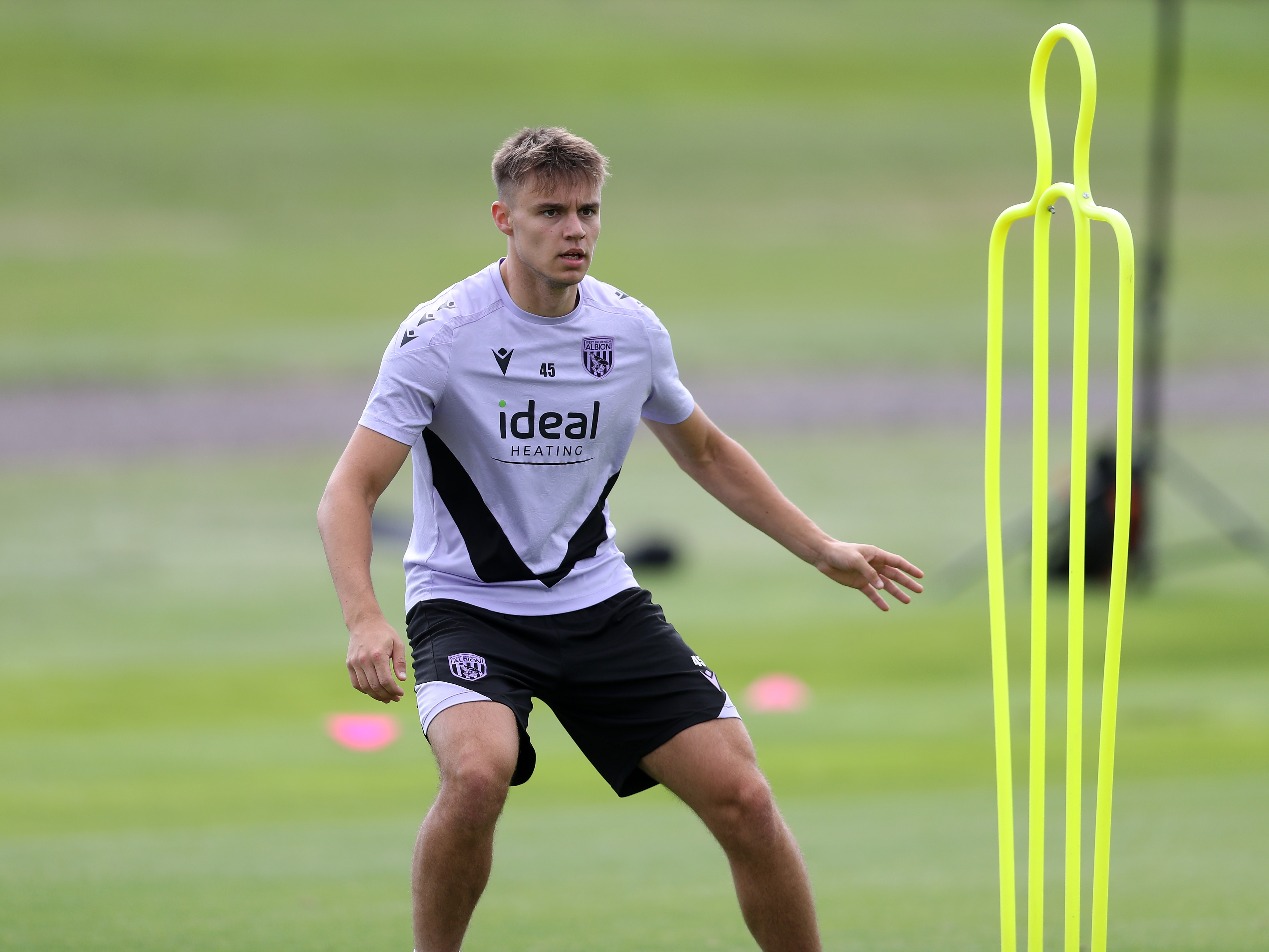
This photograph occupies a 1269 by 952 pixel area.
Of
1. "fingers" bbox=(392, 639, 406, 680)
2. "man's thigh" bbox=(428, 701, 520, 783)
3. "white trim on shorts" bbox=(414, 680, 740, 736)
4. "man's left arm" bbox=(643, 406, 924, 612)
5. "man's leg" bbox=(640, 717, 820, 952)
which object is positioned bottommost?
"man's leg" bbox=(640, 717, 820, 952)

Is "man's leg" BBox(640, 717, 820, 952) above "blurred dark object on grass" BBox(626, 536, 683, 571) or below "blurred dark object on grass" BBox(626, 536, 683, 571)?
below

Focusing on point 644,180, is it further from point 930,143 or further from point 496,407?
point 496,407

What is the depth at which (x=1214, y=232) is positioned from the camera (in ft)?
109

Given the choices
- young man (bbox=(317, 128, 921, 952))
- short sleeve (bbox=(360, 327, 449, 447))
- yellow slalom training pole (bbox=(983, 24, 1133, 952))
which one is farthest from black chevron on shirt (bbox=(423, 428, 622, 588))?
yellow slalom training pole (bbox=(983, 24, 1133, 952))

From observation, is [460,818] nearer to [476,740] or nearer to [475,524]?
[476,740]

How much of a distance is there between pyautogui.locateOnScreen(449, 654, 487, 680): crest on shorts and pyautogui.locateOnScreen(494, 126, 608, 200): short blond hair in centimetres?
119

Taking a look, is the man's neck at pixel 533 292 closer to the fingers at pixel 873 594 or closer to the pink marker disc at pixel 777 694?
the fingers at pixel 873 594

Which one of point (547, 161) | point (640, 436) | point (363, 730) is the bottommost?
point (363, 730)

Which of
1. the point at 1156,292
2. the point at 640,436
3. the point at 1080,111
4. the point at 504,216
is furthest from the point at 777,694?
the point at 640,436

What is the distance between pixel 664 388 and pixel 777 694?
6.73m

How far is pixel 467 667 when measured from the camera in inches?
176

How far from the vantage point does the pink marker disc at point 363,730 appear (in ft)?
32.9

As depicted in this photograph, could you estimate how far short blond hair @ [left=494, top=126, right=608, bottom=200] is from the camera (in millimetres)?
4500

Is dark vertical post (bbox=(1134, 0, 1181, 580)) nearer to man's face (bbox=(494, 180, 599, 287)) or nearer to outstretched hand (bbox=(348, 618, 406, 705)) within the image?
man's face (bbox=(494, 180, 599, 287))
